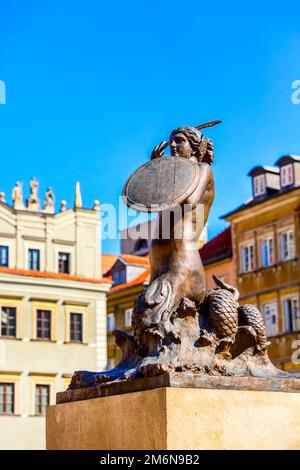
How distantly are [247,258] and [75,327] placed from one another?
8.23 meters

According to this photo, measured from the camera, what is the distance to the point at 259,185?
43312mm

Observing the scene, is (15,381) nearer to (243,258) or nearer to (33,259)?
(33,259)

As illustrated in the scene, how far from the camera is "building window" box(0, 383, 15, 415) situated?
3978cm

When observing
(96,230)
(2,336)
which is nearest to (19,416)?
(2,336)

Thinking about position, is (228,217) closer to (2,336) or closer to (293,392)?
(2,336)

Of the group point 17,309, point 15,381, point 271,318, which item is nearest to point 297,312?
point 271,318

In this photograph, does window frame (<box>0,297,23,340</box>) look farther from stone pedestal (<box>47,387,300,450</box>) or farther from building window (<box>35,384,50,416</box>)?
stone pedestal (<box>47,387,300,450</box>)

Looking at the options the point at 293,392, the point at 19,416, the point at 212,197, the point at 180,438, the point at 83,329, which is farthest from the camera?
the point at 83,329

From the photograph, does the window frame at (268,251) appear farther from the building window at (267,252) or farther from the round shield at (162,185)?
the round shield at (162,185)

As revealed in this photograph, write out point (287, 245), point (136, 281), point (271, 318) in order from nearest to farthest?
point (287, 245) → point (271, 318) → point (136, 281)

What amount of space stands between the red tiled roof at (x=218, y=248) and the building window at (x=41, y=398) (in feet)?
32.9

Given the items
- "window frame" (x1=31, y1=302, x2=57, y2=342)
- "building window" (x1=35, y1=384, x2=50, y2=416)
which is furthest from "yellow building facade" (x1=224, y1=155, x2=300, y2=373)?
"building window" (x1=35, y1=384, x2=50, y2=416)

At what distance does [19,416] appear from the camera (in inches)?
1563
